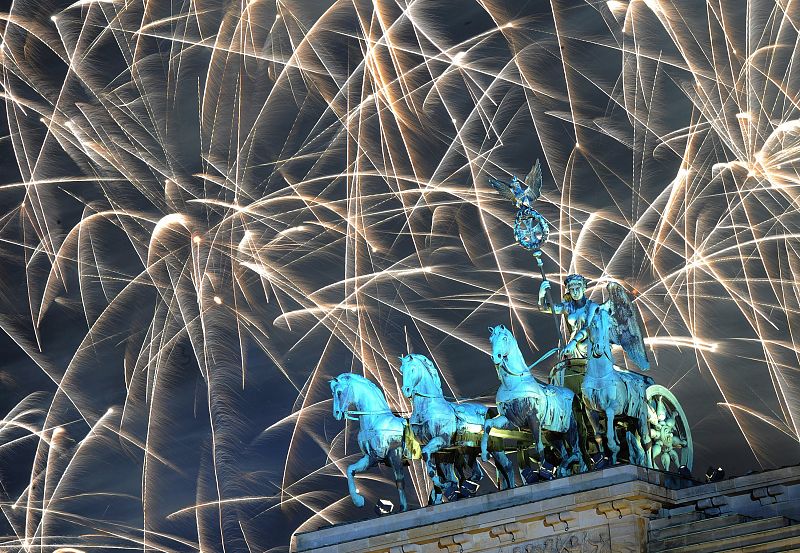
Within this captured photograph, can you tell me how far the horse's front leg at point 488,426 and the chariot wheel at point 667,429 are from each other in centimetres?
216

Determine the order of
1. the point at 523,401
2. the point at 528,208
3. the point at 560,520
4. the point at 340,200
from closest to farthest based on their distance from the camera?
the point at 560,520
the point at 523,401
the point at 528,208
the point at 340,200

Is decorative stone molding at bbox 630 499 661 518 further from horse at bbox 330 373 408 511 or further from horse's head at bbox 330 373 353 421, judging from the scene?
horse's head at bbox 330 373 353 421

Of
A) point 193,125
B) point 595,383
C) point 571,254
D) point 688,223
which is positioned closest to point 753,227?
point 688,223

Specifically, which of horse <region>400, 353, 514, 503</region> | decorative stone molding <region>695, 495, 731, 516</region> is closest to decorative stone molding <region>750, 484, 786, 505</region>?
decorative stone molding <region>695, 495, 731, 516</region>

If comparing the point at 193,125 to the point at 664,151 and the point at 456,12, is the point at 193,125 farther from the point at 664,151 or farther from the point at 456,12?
the point at 664,151

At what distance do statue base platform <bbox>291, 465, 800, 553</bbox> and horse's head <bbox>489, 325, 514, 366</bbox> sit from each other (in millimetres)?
1727

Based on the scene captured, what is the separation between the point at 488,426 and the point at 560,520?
163 centimetres

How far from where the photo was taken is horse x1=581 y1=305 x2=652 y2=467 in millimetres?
24094

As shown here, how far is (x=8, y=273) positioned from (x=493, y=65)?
9553mm

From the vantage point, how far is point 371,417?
25516 mm

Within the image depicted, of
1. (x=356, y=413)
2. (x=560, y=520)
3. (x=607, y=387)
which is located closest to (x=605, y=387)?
(x=607, y=387)

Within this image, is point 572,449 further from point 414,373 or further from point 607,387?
point 414,373

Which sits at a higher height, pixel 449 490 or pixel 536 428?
pixel 449 490

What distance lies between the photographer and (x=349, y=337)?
2984 centimetres
